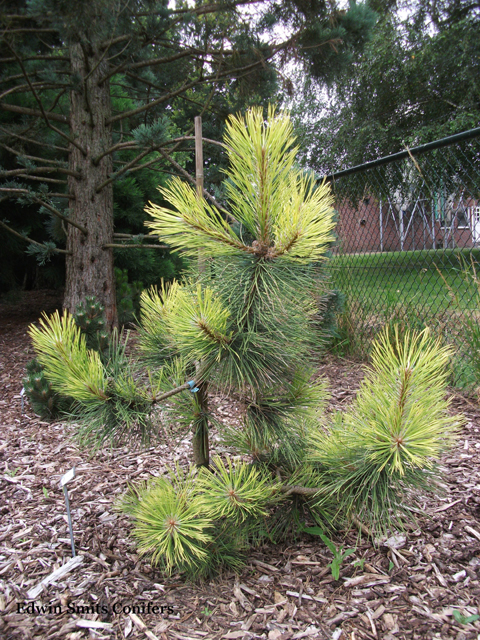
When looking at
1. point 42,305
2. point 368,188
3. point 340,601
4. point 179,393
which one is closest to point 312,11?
point 368,188

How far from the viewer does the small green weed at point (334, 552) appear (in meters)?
1.48

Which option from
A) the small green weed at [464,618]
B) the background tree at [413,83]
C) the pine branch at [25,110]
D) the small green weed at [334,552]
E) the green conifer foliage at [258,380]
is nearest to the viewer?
the green conifer foliage at [258,380]

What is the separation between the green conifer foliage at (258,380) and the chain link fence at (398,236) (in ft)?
6.88

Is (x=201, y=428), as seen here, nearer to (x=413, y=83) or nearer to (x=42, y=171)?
(x=42, y=171)

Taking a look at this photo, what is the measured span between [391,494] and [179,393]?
29.6 inches

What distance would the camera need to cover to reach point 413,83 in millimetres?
11008

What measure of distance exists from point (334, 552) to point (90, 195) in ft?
11.5

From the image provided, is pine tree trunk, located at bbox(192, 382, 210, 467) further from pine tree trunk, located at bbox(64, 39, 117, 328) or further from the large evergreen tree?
pine tree trunk, located at bbox(64, 39, 117, 328)

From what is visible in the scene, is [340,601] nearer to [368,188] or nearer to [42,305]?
[368,188]

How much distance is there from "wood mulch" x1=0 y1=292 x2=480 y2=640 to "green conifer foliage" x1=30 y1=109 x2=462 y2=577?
0.38 ft

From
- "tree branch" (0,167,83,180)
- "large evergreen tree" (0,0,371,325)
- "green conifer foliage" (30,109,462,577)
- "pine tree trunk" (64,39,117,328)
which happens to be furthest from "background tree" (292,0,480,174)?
"green conifer foliage" (30,109,462,577)

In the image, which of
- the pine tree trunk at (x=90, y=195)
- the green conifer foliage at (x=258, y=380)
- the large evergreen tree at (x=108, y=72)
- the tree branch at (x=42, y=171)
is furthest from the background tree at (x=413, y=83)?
the green conifer foliage at (x=258, y=380)

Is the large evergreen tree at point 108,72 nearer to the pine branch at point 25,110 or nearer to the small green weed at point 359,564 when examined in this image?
the pine branch at point 25,110

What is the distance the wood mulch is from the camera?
131 cm
